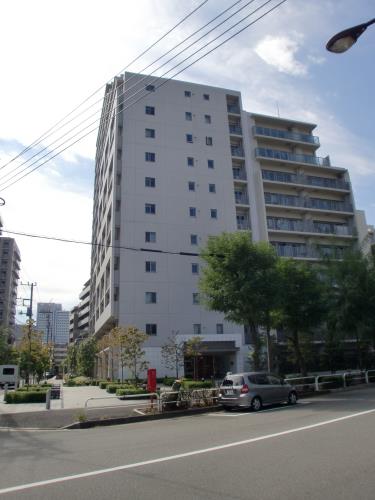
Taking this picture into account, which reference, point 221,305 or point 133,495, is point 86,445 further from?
point 221,305

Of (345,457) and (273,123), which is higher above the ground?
(273,123)

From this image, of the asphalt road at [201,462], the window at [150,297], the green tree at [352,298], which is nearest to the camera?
the asphalt road at [201,462]

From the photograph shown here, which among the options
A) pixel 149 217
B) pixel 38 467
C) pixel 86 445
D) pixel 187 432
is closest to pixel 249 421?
pixel 187 432

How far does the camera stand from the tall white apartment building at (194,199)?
41.0 m

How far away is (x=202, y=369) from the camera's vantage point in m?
42.1

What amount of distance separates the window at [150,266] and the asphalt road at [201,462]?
2974 cm

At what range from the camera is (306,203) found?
162ft

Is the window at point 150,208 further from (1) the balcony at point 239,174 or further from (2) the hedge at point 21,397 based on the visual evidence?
(2) the hedge at point 21,397

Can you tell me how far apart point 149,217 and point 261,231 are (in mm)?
12967

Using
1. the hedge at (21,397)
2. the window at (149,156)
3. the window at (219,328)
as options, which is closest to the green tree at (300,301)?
the hedge at (21,397)

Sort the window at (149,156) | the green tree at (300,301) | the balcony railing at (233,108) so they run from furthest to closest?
1. the balcony railing at (233,108)
2. the window at (149,156)
3. the green tree at (300,301)

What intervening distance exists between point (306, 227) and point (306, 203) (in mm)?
3134

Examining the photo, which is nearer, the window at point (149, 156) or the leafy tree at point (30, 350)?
the leafy tree at point (30, 350)

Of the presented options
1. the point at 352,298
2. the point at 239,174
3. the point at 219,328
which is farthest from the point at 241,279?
the point at 239,174
